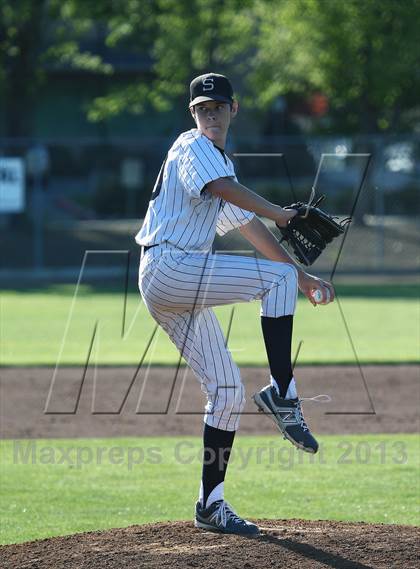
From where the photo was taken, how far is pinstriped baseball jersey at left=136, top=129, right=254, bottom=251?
4910 mm

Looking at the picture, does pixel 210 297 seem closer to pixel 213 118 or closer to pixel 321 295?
pixel 321 295

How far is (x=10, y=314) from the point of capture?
16.6 metres

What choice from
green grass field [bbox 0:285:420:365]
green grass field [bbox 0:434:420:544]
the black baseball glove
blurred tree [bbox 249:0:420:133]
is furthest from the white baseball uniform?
blurred tree [bbox 249:0:420:133]

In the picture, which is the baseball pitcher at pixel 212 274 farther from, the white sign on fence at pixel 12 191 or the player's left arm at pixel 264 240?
the white sign on fence at pixel 12 191

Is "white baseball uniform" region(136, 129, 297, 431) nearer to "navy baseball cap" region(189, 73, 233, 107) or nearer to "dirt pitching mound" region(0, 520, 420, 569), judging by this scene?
"navy baseball cap" region(189, 73, 233, 107)

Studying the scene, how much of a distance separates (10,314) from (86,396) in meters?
6.22

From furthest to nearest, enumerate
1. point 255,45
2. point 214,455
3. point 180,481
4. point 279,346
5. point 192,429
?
point 255,45
point 192,429
point 180,481
point 214,455
point 279,346

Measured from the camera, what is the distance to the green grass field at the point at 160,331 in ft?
42.3

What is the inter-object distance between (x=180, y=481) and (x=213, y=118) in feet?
11.2

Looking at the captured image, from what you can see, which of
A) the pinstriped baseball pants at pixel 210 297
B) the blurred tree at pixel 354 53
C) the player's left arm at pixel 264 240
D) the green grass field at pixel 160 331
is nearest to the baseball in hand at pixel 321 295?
the pinstriped baseball pants at pixel 210 297

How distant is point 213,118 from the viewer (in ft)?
16.6

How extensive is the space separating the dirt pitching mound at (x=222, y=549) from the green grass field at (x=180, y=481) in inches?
36.0

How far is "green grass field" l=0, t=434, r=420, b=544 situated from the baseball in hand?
186 cm

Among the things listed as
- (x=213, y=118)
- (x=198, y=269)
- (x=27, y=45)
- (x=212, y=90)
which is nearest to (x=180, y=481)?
(x=198, y=269)
